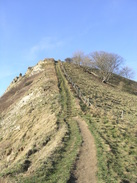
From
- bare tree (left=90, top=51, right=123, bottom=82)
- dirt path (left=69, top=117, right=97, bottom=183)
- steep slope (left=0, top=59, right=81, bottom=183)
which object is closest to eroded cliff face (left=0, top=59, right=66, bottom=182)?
steep slope (left=0, top=59, right=81, bottom=183)

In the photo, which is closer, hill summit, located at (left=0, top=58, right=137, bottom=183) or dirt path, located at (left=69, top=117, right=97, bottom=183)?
dirt path, located at (left=69, top=117, right=97, bottom=183)

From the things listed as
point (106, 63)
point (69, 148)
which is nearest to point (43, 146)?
point (69, 148)

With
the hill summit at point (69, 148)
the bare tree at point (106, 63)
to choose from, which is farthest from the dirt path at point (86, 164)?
→ the bare tree at point (106, 63)

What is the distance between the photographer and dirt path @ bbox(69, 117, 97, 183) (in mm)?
11887

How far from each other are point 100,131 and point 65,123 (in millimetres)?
4192

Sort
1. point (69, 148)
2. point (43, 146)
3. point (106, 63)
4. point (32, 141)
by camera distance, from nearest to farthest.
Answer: point (69, 148) < point (43, 146) < point (32, 141) < point (106, 63)

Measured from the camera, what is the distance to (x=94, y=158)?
1439 cm

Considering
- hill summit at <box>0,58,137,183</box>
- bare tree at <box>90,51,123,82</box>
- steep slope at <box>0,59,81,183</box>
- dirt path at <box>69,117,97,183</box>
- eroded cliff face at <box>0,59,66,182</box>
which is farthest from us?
bare tree at <box>90,51,123,82</box>

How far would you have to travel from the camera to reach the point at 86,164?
13.6m

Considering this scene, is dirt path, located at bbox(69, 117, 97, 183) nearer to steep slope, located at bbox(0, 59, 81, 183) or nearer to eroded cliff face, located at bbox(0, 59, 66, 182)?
steep slope, located at bbox(0, 59, 81, 183)

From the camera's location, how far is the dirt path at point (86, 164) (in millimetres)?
11887

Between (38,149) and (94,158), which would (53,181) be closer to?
(94,158)

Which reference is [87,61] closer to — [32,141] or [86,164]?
[32,141]

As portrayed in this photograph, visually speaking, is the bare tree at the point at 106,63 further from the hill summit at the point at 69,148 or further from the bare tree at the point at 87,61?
the hill summit at the point at 69,148
